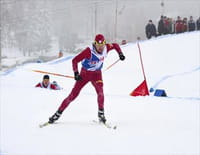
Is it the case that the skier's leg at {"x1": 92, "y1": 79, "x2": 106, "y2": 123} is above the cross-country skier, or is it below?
below

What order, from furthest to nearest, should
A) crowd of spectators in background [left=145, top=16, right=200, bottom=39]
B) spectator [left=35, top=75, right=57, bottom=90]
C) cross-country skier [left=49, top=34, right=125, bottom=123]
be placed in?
crowd of spectators in background [left=145, top=16, right=200, bottom=39] → spectator [left=35, top=75, right=57, bottom=90] → cross-country skier [left=49, top=34, right=125, bottom=123]

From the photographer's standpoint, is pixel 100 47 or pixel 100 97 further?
pixel 100 97

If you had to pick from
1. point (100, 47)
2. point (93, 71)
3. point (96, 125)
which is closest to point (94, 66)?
point (93, 71)

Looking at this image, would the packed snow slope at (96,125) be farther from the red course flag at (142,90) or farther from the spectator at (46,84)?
the red course flag at (142,90)

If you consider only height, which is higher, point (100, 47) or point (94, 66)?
A: point (100, 47)

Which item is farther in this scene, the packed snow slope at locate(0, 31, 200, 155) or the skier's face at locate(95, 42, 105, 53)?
the skier's face at locate(95, 42, 105, 53)

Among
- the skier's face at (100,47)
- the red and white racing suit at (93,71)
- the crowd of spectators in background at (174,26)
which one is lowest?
the red and white racing suit at (93,71)

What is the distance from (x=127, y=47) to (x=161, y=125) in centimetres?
1424

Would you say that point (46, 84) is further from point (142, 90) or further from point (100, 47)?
point (100, 47)

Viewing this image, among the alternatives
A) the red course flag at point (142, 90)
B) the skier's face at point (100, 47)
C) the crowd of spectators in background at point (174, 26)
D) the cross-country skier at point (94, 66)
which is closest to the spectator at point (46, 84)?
the red course flag at point (142, 90)

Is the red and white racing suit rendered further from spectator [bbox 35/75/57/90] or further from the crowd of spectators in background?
the crowd of spectators in background

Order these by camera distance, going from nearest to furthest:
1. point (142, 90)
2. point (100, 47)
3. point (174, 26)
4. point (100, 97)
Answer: point (100, 47) < point (100, 97) < point (142, 90) < point (174, 26)

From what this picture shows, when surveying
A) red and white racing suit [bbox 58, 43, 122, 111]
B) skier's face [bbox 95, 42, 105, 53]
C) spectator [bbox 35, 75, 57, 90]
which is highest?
skier's face [bbox 95, 42, 105, 53]

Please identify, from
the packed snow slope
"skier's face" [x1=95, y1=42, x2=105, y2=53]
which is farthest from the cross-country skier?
the packed snow slope
